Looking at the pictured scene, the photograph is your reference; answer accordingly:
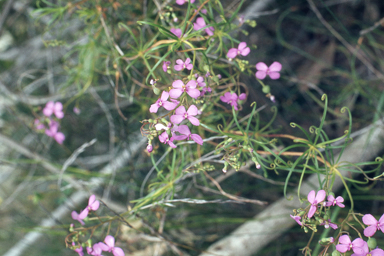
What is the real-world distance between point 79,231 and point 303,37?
2018 millimetres

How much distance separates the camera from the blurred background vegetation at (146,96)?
4.85ft

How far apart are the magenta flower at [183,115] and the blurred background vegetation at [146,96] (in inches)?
23.7

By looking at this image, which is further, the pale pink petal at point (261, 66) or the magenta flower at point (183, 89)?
the pale pink petal at point (261, 66)

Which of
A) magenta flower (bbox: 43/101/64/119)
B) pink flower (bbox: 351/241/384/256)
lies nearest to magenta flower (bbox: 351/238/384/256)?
pink flower (bbox: 351/241/384/256)

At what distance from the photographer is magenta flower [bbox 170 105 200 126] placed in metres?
0.77

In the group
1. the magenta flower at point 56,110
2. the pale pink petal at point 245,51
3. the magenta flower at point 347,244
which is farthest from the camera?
the magenta flower at point 56,110

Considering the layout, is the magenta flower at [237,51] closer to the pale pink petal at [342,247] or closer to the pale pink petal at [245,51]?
the pale pink petal at [245,51]

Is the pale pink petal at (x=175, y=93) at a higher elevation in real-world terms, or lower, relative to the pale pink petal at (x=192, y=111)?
higher

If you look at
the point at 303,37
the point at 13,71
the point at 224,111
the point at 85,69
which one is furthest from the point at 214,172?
the point at 13,71

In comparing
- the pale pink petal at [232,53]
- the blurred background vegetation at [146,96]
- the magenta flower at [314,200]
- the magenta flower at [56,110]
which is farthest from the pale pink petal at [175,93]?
the magenta flower at [56,110]

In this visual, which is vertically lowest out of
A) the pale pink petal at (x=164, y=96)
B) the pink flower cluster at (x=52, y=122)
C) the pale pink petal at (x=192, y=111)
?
the pink flower cluster at (x=52, y=122)

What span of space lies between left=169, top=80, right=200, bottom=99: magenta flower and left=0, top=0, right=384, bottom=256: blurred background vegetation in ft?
1.95

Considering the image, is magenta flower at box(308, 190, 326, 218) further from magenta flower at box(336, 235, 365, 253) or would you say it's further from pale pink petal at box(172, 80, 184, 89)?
pale pink petal at box(172, 80, 184, 89)

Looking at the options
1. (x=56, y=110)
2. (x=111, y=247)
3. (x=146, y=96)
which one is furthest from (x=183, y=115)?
(x=56, y=110)
